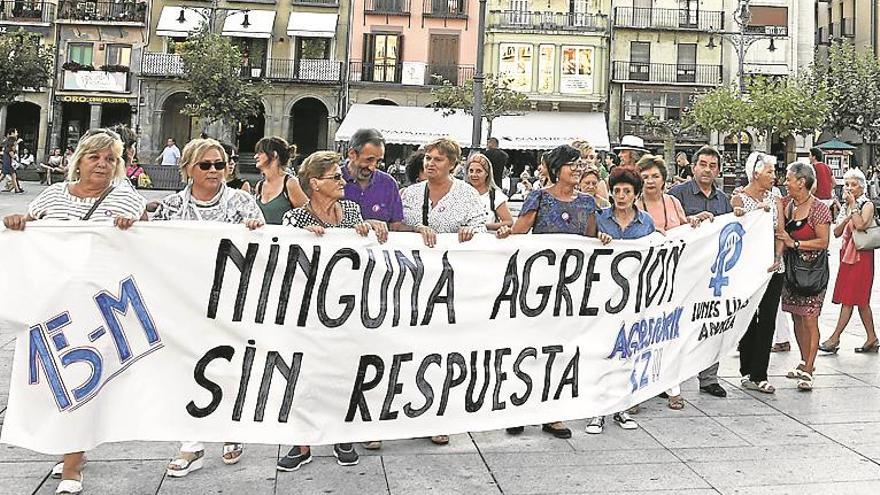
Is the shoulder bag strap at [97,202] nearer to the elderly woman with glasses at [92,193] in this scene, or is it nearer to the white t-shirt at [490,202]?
the elderly woman with glasses at [92,193]

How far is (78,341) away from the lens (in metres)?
4.01

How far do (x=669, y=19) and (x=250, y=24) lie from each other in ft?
68.6

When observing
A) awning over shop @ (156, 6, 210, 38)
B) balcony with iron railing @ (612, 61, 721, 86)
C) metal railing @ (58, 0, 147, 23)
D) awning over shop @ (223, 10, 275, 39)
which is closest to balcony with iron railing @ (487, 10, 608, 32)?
balcony with iron railing @ (612, 61, 721, 86)

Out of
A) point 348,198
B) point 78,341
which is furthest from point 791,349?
point 78,341

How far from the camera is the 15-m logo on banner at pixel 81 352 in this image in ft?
13.0

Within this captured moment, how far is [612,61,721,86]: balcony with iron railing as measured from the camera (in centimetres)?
4125

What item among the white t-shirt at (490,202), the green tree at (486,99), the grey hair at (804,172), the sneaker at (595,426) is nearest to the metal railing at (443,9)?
the green tree at (486,99)

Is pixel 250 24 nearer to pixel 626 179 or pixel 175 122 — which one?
pixel 175 122

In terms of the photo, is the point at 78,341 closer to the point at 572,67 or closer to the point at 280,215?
the point at 280,215

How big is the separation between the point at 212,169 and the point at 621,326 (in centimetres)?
270

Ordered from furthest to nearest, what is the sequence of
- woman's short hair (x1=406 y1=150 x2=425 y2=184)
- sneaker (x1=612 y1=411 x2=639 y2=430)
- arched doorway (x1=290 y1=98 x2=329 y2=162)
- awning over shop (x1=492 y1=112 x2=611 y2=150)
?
arched doorway (x1=290 y1=98 x2=329 y2=162), awning over shop (x1=492 y1=112 x2=611 y2=150), woman's short hair (x1=406 y1=150 x2=425 y2=184), sneaker (x1=612 y1=411 x2=639 y2=430)

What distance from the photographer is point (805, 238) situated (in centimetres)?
650

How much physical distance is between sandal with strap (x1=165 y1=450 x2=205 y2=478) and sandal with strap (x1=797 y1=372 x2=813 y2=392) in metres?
4.54

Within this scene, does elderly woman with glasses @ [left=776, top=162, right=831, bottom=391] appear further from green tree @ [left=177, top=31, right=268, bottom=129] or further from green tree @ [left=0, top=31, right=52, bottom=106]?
green tree @ [left=0, top=31, right=52, bottom=106]
